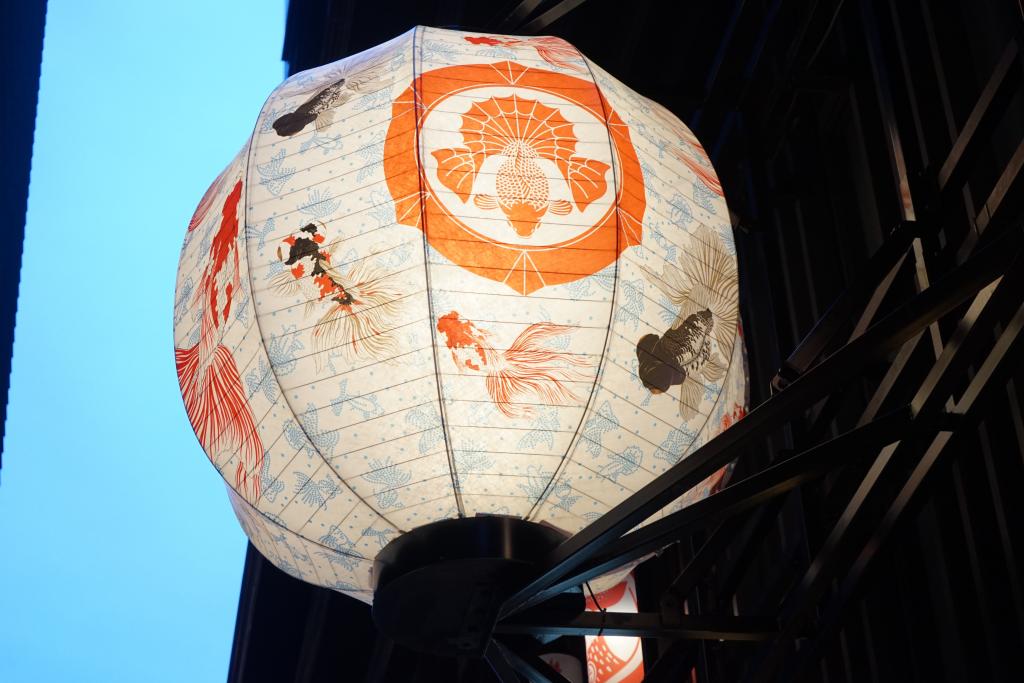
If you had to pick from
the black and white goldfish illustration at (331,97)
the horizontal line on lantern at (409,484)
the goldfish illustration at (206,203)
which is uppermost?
the black and white goldfish illustration at (331,97)

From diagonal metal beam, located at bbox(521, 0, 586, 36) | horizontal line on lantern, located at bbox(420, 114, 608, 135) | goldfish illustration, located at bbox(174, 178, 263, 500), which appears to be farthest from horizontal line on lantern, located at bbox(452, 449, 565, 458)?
diagonal metal beam, located at bbox(521, 0, 586, 36)

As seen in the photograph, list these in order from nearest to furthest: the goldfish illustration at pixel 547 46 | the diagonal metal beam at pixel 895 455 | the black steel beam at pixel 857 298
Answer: the diagonal metal beam at pixel 895 455 → the goldfish illustration at pixel 547 46 → the black steel beam at pixel 857 298

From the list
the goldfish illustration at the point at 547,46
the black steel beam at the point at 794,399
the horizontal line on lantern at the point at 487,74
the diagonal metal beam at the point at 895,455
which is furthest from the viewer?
the goldfish illustration at the point at 547,46

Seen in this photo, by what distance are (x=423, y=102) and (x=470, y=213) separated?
218 millimetres

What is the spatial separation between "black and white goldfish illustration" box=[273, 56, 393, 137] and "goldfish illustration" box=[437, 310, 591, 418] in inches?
17.2

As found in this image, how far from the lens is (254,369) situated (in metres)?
1.56

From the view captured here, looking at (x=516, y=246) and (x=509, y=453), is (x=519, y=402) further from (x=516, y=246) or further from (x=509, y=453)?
(x=516, y=246)

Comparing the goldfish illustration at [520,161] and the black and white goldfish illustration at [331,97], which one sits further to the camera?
the black and white goldfish illustration at [331,97]

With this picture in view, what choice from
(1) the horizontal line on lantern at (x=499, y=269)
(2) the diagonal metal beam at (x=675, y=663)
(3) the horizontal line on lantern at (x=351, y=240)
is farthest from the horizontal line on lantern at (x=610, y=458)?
(2) the diagonal metal beam at (x=675, y=663)

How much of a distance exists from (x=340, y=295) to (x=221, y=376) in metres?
0.27

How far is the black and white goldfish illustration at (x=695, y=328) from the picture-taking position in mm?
1556

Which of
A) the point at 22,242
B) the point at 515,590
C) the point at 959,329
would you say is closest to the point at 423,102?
the point at 515,590

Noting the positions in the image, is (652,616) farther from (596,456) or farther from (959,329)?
(959,329)

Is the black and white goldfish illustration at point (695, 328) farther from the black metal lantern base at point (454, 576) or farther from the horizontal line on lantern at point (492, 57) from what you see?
the horizontal line on lantern at point (492, 57)
